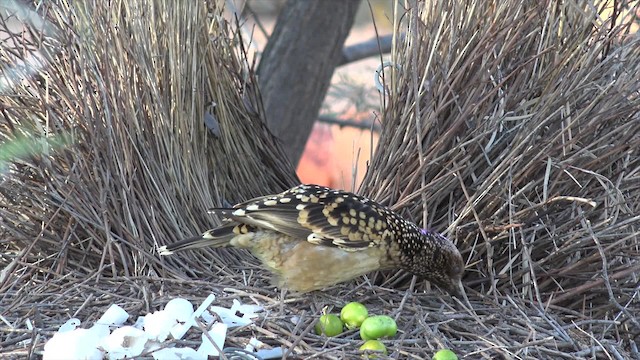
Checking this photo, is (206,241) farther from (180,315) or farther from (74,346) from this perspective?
(74,346)

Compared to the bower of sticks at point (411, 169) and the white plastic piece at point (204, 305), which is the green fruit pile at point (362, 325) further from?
the white plastic piece at point (204, 305)

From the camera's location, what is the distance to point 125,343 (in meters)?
1.59

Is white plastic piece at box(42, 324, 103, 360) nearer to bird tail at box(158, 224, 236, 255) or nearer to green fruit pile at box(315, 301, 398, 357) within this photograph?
bird tail at box(158, 224, 236, 255)

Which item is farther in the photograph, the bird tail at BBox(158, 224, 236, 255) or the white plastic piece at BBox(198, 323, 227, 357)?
the bird tail at BBox(158, 224, 236, 255)

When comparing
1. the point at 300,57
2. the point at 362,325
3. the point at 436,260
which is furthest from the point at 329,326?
the point at 300,57

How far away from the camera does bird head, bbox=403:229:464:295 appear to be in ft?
6.20

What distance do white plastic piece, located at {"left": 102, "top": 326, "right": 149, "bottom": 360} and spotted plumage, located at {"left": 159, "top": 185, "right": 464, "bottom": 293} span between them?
31 centimetres

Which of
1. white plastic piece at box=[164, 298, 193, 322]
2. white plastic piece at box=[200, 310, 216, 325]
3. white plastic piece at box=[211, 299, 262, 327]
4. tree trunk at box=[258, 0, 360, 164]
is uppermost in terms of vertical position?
tree trunk at box=[258, 0, 360, 164]

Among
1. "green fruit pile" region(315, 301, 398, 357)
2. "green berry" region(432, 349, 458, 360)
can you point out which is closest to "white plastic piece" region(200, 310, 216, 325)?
"green fruit pile" region(315, 301, 398, 357)

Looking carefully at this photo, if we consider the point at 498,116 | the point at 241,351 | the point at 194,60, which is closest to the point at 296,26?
the point at 194,60

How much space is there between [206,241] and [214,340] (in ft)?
1.18

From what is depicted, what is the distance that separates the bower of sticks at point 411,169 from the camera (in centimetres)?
187

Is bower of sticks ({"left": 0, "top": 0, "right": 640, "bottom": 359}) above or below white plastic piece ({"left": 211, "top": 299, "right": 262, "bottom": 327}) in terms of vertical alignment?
above

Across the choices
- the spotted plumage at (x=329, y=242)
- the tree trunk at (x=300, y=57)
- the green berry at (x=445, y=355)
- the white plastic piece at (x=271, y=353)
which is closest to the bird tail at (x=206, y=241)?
the spotted plumage at (x=329, y=242)
